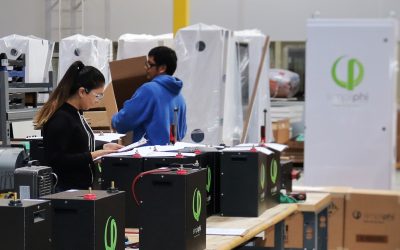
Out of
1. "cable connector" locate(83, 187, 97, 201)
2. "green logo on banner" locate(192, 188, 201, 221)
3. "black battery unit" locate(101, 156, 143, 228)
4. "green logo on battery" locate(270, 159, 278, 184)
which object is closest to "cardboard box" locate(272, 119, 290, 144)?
"green logo on battery" locate(270, 159, 278, 184)

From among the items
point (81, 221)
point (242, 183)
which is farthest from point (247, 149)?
point (81, 221)

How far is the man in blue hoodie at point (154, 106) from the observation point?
188 inches

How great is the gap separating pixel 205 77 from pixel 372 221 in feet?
8.21

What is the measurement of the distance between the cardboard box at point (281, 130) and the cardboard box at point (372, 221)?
513 centimetres

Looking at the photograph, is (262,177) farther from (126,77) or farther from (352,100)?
(352,100)

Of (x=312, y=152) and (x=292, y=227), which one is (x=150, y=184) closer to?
(x=292, y=227)

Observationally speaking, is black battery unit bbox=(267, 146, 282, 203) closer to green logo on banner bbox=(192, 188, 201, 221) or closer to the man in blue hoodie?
the man in blue hoodie

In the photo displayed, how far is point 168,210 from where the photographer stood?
2979 mm

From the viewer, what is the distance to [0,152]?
3271 mm

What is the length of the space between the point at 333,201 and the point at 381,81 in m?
0.98

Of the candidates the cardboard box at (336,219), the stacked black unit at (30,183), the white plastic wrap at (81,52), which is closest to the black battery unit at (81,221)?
the stacked black unit at (30,183)

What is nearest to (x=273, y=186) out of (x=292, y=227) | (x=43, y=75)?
(x=292, y=227)

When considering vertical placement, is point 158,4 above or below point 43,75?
above

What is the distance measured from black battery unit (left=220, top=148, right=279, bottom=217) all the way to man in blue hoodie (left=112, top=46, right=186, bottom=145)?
966 mm
